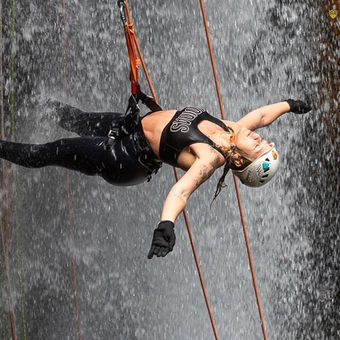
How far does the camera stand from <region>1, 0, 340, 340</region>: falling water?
21.3 feet

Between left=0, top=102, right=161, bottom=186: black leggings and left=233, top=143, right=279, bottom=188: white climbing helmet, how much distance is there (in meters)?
0.51

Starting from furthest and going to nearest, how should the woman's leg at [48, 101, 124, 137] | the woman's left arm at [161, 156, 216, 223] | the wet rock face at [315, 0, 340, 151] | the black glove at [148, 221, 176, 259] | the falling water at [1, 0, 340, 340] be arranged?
the wet rock face at [315, 0, 340, 151] < the falling water at [1, 0, 340, 340] < the woman's leg at [48, 101, 124, 137] < the woman's left arm at [161, 156, 216, 223] < the black glove at [148, 221, 176, 259]

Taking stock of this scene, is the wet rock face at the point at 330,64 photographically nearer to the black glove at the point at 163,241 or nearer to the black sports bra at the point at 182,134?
the black sports bra at the point at 182,134

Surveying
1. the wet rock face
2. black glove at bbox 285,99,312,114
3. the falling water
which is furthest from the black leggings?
the wet rock face

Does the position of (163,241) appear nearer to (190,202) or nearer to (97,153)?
(97,153)

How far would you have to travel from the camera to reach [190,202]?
6.84 metres

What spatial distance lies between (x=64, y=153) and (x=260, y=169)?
1.08 m

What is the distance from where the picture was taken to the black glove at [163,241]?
349cm

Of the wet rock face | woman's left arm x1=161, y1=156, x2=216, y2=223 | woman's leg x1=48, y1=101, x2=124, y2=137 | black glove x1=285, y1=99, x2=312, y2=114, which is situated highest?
the wet rock face

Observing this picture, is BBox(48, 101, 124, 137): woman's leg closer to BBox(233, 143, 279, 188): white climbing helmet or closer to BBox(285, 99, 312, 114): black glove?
BBox(233, 143, 279, 188): white climbing helmet

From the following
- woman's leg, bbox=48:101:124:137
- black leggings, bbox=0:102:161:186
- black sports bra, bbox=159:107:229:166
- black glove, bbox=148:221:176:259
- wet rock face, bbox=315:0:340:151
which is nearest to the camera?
black glove, bbox=148:221:176:259

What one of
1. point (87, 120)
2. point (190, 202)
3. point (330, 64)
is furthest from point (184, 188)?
point (330, 64)

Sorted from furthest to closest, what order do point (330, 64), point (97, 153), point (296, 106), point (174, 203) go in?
point (330, 64)
point (296, 106)
point (97, 153)
point (174, 203)

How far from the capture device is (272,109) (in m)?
→ 4.59
